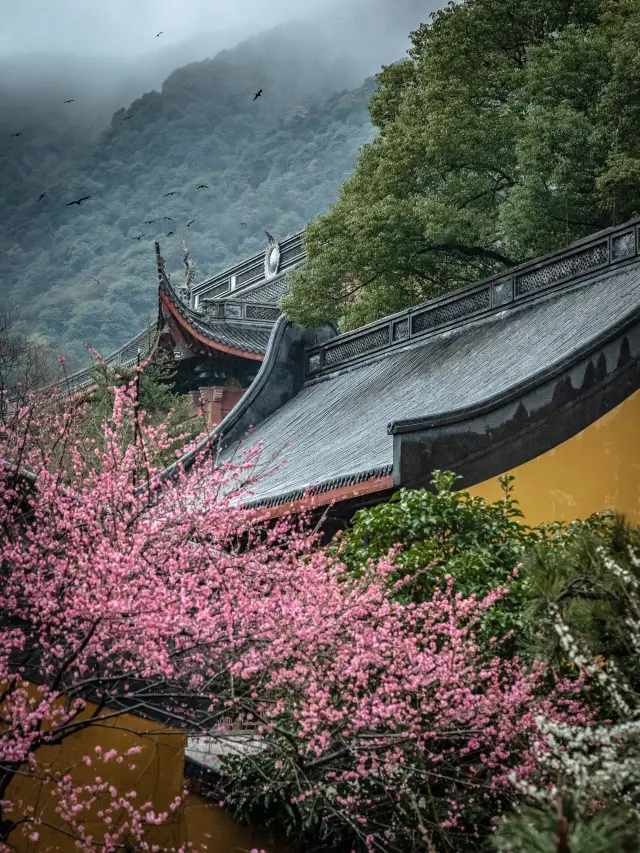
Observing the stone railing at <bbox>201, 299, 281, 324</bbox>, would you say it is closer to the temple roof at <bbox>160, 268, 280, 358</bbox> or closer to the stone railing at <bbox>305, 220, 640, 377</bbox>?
the temple roof at <bbox>160, 268, 280, 358</bbox>

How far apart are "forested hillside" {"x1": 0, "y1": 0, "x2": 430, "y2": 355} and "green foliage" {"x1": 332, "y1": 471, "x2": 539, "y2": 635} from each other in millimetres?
42819

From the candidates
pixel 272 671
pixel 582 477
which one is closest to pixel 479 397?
pixel 582 477

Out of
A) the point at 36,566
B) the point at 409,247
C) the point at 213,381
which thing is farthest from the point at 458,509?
the point at 213,381

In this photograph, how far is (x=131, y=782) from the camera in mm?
7059

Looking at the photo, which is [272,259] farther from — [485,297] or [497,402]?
[497,402]

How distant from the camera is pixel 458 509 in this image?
793 cm

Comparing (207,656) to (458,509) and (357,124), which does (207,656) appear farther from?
(357,124)

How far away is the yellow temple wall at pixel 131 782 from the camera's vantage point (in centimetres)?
665

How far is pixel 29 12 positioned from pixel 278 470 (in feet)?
341

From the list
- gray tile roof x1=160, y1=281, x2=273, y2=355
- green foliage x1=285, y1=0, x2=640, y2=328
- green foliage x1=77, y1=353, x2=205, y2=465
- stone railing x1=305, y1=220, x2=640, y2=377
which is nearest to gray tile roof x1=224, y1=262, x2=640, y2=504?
stone railing x1=305, y1=220, x2=640, y2=377

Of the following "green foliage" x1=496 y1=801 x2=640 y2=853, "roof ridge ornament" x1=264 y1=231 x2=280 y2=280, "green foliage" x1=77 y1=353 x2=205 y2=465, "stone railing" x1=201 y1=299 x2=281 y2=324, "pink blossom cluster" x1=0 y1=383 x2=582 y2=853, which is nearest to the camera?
"green foliage" x1=496 y1=801 x2=640 y2=853

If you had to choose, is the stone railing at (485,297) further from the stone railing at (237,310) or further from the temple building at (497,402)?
the stone railing at (237,310)

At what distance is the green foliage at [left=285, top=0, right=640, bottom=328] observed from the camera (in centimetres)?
1595

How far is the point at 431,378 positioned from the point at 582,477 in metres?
3.42
